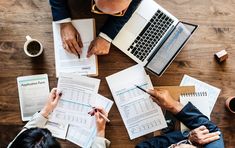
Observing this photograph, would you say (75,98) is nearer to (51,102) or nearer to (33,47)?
(51,102)

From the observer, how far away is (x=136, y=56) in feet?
5.32

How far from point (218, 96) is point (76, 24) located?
2.35ft

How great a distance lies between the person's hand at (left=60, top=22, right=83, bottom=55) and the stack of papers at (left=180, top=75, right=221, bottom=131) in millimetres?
496

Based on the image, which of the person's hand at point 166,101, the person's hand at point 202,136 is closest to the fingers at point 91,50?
the person's hand at point 166,101

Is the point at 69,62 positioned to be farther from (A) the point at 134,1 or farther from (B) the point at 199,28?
(B) the point at 199,28

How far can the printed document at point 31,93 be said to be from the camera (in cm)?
163

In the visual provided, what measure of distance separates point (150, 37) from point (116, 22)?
17 cm

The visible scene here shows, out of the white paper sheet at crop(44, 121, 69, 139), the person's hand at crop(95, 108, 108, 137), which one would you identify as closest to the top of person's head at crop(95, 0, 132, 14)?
the person's hand at crop(95, 108, 108, 137)

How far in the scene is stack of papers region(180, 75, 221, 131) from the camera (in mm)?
1622

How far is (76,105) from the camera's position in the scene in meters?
1.63

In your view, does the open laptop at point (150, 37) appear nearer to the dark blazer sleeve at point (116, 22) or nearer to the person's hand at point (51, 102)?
the dark blazer sleeve at point (116, 22)

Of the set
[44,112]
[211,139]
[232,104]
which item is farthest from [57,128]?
[232,104]

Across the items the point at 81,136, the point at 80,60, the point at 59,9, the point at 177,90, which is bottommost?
the point at 81,136

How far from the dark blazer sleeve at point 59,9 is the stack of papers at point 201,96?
1.98 feet
